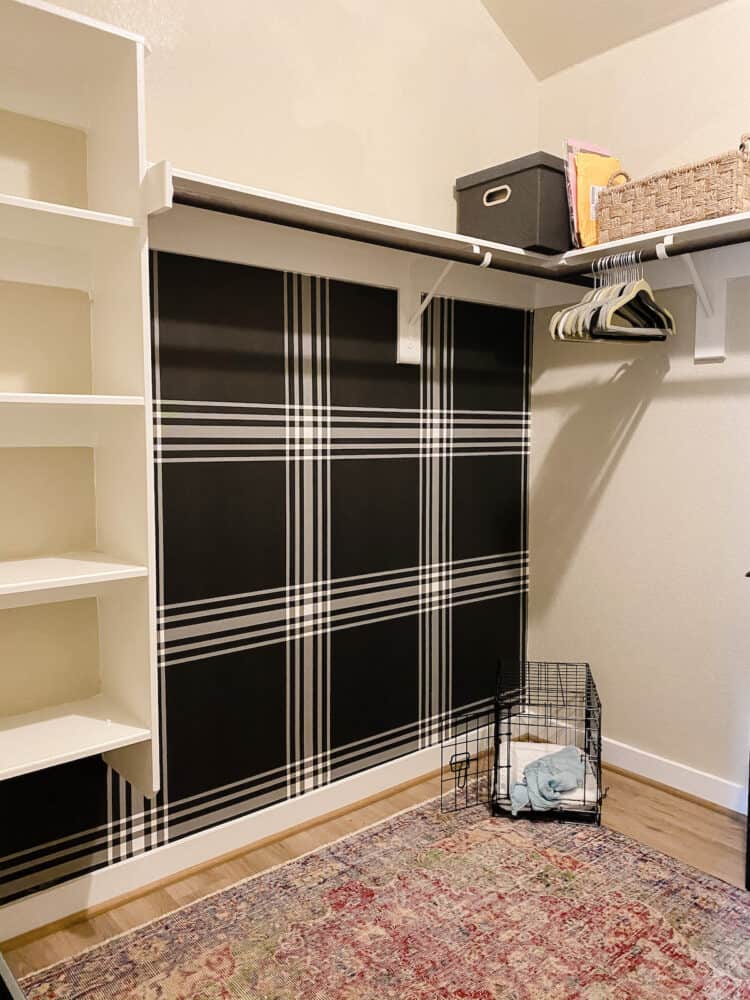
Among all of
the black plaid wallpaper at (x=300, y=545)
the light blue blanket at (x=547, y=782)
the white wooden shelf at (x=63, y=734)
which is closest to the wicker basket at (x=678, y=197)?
the black plaid wallpaper at (x=300, y=545)

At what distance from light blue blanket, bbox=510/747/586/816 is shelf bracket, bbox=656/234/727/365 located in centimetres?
129

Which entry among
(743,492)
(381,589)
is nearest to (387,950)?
(381,589)

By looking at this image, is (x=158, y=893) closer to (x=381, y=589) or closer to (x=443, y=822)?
(x=443, y=822)

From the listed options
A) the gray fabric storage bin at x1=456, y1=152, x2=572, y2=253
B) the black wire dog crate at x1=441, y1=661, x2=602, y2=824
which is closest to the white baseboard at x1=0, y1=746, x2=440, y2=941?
the black wire dog crate at x1=441, y1=661, x2=602, y2=824

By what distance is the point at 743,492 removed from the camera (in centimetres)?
231

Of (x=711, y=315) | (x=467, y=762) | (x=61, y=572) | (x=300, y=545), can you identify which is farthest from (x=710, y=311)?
(x=61, y=572)

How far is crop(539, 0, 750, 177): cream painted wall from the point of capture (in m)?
2.26

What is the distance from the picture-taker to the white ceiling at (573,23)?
236 centimetres

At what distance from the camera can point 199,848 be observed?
2.10m

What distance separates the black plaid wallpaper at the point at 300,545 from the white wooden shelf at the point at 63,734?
18 centimetres

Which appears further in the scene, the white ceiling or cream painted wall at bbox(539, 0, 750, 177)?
the white ceiling

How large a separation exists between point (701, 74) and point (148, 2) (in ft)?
5.09

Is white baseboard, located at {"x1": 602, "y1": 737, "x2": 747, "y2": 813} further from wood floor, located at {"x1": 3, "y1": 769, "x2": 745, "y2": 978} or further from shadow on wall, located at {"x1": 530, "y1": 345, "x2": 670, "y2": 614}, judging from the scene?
shadow on wall, located at {"x1": 530, "y1": 345, "x2": 670, "y2": 614}

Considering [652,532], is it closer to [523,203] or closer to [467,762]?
[467,762]
